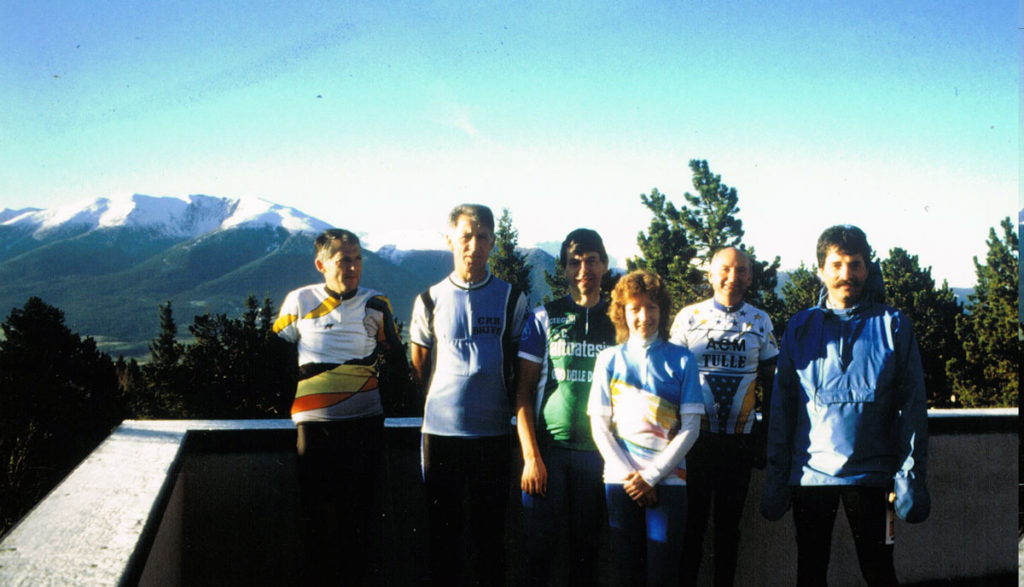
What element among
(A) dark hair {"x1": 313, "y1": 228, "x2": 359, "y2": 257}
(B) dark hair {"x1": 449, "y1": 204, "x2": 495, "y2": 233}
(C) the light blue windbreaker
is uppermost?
(B) dark hair {"x1": 449, "y1": 204, "x2": 495, "y2": 233}

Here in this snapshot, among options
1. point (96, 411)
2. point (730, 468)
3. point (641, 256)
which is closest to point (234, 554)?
point (730, 468)

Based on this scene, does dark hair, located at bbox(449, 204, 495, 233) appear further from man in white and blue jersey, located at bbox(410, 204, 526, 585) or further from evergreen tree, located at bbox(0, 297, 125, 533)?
evergreen tree, located at bbox(0, 297, 125, 533)

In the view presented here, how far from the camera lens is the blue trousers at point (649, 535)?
6.89 feet

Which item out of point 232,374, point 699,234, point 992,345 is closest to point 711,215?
point 699,234

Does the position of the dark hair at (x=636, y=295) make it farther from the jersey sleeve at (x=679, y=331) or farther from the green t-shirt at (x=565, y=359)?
the jersey sleeve at (x=679, y=331)

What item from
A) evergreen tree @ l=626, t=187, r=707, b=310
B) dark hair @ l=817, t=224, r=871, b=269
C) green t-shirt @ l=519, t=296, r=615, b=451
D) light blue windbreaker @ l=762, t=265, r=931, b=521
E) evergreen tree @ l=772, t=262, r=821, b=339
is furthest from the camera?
evergreen tree @ l=772, t=262, r=821, b=339

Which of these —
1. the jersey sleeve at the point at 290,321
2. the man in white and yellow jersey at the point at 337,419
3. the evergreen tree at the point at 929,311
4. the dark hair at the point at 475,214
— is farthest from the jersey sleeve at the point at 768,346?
the evergreen tree at the point at 929,311

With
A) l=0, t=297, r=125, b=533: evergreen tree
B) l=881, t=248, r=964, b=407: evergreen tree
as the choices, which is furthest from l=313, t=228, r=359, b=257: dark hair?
l=881, t=248, r=964, b=407: evergreen tree

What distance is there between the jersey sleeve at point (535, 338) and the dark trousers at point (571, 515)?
31 centimetres

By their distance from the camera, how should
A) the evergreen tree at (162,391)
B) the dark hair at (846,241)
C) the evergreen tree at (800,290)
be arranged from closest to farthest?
the dark hair at (846,241), the evergreen tree at (162,391), the evergreen tree at (800,290)

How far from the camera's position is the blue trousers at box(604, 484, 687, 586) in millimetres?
2100

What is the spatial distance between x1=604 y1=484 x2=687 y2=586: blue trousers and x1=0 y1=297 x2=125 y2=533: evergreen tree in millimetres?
26329

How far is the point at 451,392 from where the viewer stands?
2375 mm

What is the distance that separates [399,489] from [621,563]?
994 millimetres
